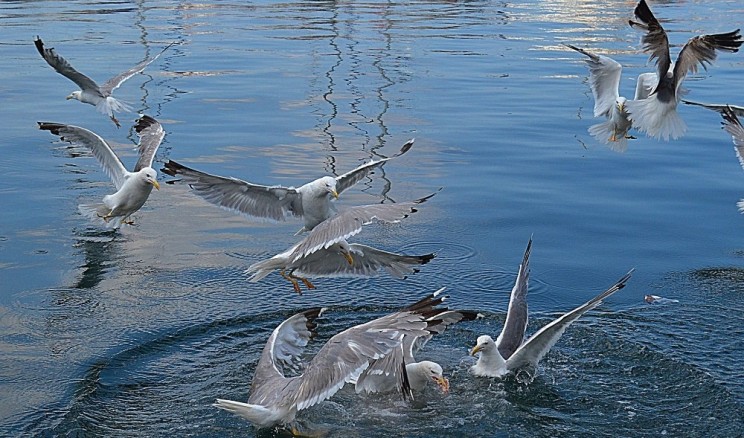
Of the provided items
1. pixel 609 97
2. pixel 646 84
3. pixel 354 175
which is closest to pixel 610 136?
pixel 609 97

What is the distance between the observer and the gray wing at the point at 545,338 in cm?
666

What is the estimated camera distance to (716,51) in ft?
32.2

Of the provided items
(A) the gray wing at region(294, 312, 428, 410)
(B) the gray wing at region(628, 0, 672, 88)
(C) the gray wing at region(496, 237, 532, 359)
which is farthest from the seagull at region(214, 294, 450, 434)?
(B) the gray wing at region(628, 0, 672, 88)

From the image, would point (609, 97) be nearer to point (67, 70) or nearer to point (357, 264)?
point (357, 264)

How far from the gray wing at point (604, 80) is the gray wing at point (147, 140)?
4750 mm

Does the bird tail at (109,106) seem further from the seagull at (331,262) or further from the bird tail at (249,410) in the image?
the bird tail at (249,410)

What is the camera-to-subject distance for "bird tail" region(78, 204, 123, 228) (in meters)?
10.1

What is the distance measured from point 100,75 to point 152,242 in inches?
384

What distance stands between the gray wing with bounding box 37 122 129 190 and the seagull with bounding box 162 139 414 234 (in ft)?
7.29

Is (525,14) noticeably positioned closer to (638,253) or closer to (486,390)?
(638,253)

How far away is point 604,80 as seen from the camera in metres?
12.0

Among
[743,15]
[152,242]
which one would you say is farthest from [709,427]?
[743,15]

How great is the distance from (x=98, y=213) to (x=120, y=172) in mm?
460

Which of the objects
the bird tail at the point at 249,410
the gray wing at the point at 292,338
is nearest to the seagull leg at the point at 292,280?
the gray wing at the point at 292,338
